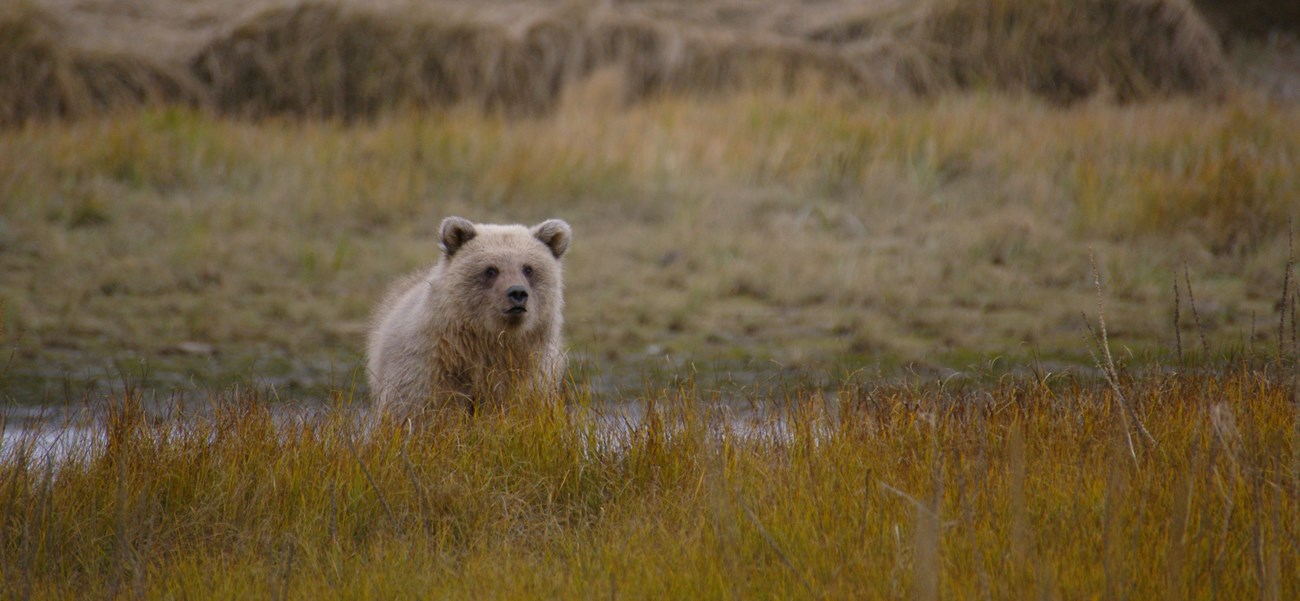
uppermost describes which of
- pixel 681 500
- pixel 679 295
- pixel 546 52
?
pixel 546 52

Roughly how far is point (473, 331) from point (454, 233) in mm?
608

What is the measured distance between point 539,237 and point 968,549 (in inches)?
138

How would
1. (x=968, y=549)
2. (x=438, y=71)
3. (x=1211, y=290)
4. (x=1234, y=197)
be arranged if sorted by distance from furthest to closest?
(x=438, y=71) < (x=1234, y=197) < (x=1211, y=290) < (x=968, y=549)

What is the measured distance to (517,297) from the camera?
6.04 m

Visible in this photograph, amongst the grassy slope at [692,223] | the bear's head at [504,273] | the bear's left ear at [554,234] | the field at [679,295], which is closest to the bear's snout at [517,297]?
the bear's head at [504,273]

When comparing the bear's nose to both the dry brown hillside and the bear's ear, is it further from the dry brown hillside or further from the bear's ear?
the dry brown hillside

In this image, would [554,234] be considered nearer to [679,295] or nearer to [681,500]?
[681,500]

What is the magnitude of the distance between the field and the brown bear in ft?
0.99

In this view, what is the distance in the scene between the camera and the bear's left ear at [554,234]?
689cm

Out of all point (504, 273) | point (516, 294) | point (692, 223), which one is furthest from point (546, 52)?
point (516, 294)

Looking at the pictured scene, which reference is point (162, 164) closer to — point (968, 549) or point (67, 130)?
point (67, 130)

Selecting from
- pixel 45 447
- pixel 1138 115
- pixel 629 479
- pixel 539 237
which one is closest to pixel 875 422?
pixel 629 479

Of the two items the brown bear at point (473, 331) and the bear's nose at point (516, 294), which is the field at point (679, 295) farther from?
the bear's nose at point (516, 294)

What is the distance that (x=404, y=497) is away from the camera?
4992 millimetres
